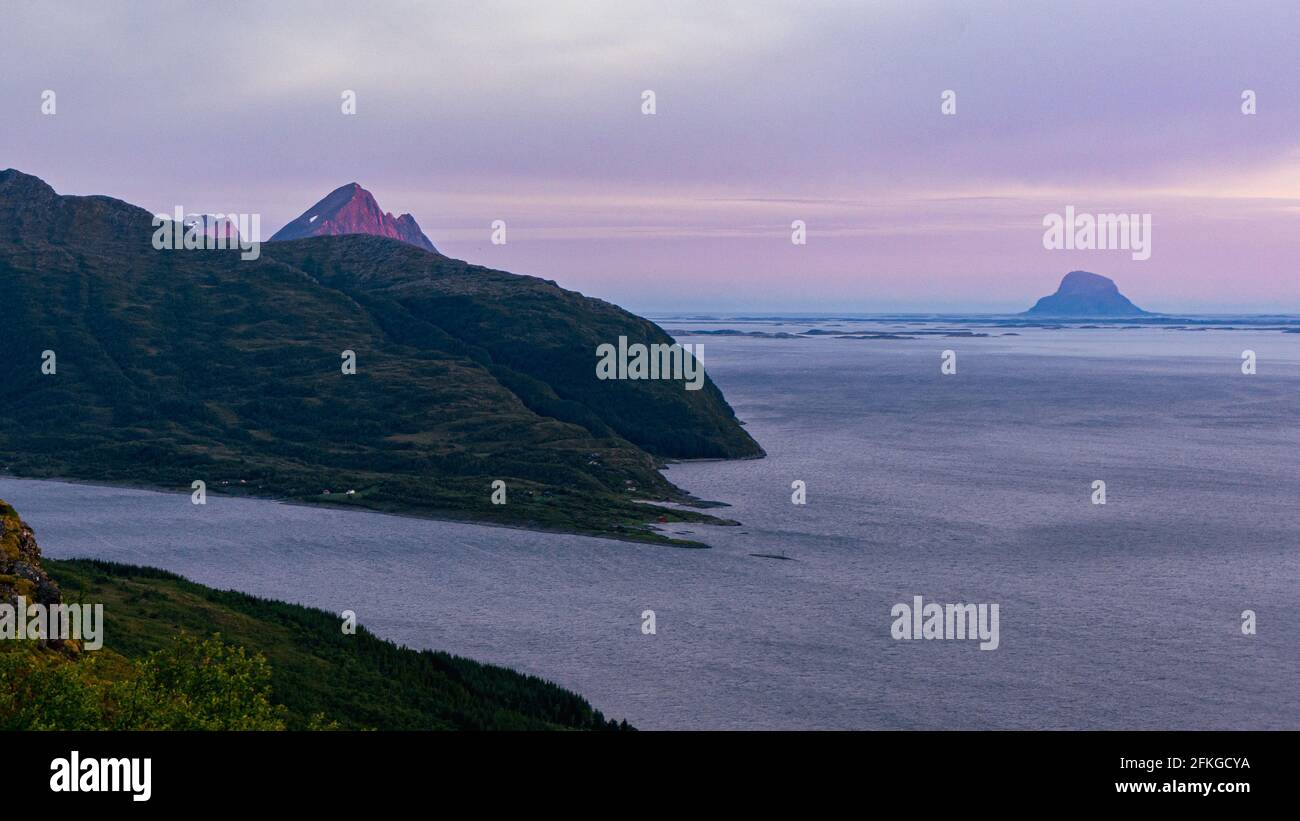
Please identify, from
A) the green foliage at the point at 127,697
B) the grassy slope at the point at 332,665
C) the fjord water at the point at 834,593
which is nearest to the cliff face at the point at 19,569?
the green foliage at the point at 127,697

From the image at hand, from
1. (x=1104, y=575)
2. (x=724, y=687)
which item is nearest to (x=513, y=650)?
(x=724, y=687)

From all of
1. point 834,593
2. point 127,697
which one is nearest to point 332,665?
point 127,697

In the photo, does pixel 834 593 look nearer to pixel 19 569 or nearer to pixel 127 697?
pixel 19 569

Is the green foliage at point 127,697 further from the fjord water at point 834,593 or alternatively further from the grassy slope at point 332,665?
the fjord water at point 834,593

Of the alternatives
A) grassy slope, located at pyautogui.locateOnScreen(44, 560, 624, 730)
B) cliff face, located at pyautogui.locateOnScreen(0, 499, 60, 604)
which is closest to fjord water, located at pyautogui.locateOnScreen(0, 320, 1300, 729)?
grassy slope, located at pyautogui.locateOnScreen(44, 560, 624, 730)
